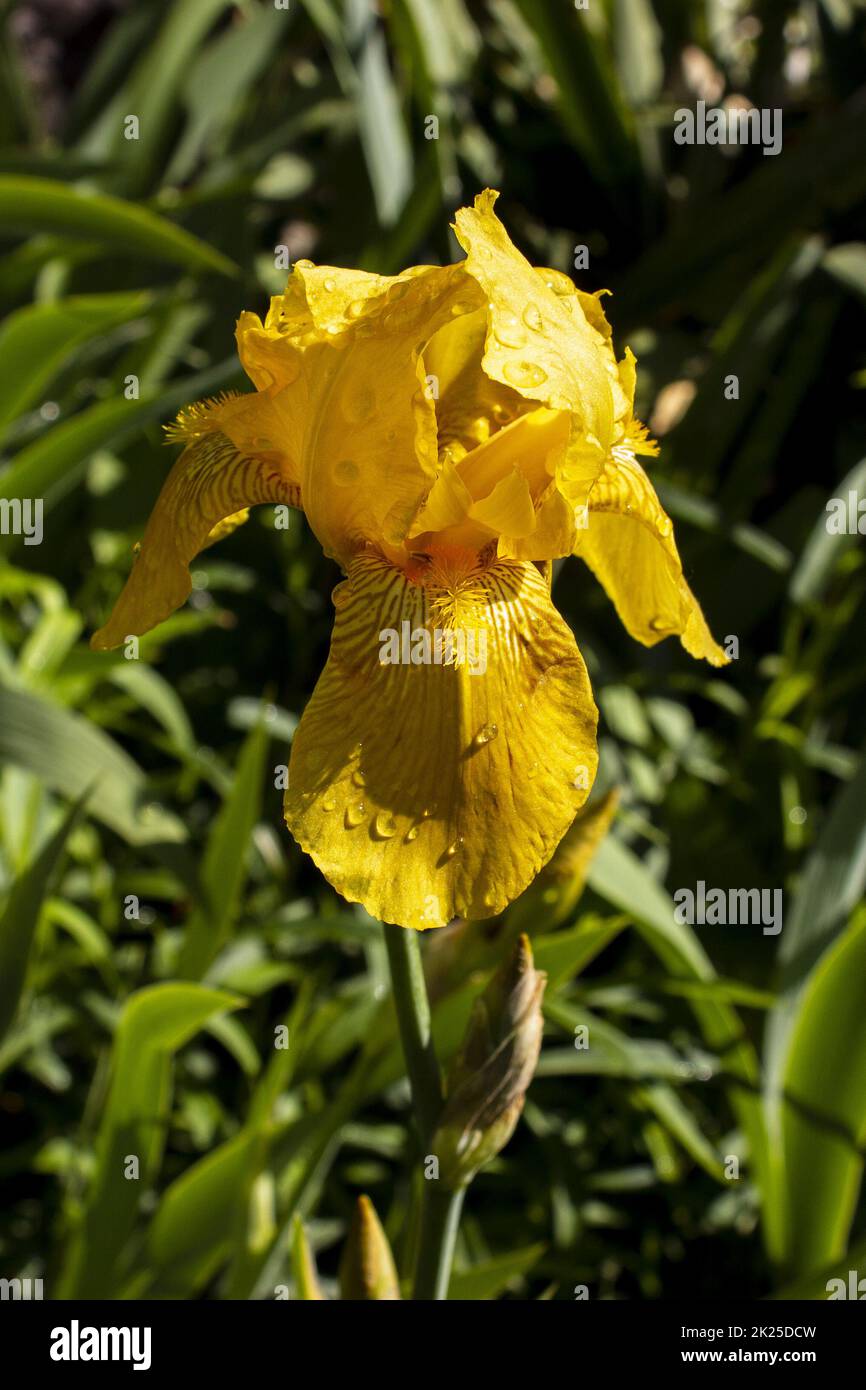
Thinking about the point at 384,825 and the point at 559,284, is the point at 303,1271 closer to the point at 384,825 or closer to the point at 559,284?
the point at 384,825

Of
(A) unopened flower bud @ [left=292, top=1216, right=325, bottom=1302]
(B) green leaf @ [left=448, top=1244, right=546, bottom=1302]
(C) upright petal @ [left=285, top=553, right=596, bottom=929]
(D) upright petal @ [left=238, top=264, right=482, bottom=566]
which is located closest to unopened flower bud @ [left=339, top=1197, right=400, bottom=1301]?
(A) unopened flower bud @ [left=292, top=1216, right=325, bottom=1302]

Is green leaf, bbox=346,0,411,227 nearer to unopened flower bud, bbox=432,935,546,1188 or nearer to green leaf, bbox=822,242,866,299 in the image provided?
green leaf, bbox=822,242,866,299

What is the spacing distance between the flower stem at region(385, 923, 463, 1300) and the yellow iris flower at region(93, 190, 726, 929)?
8 cm

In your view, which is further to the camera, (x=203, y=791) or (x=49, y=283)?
(x=49, y=283)

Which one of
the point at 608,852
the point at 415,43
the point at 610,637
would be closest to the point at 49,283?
the point at 415,43

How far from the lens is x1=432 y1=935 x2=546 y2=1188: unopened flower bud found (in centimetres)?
67

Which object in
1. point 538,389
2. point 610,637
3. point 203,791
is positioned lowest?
point 538,389

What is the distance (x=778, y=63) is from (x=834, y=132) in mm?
332

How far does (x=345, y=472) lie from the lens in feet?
2.05

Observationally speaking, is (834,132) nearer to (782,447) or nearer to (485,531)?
(782,447)

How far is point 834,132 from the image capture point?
1.71 metres

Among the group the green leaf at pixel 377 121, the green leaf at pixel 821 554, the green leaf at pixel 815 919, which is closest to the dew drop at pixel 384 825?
the green leaf at pixel 815 919

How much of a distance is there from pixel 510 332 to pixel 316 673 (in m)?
1.17
